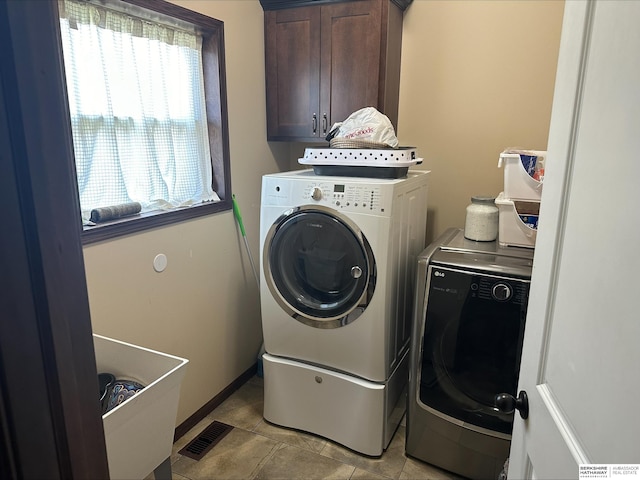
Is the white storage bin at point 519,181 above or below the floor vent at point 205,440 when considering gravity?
above

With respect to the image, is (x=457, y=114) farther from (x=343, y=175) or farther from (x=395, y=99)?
(x=343, y=175)

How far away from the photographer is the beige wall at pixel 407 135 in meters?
2.17

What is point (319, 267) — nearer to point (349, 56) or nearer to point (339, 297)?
point (339, 297)

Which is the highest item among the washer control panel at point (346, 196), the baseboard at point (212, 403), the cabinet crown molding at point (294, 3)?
the cabinet crown molding at point (294, 3)

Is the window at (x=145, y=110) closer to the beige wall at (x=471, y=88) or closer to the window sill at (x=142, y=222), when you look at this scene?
the window sill at (x=142, y=222)

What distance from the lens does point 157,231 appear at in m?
2.00

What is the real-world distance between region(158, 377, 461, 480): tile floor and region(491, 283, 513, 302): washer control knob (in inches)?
35.6

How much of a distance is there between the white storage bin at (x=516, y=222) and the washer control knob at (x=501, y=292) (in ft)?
1.07

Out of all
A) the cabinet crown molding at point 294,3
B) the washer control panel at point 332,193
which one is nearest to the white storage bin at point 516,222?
the washer control panel at point 332,193

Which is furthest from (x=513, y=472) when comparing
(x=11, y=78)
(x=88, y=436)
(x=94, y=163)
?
(x=94, y=163)

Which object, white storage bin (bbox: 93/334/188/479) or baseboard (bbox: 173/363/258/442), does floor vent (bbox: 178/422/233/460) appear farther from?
white storage bin (bbox: 93/334/188/479)

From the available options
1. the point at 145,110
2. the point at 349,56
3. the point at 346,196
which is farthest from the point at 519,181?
the point at 145,110

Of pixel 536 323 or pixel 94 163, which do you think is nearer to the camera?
pixel 536 323

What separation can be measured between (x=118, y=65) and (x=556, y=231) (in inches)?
68.5
